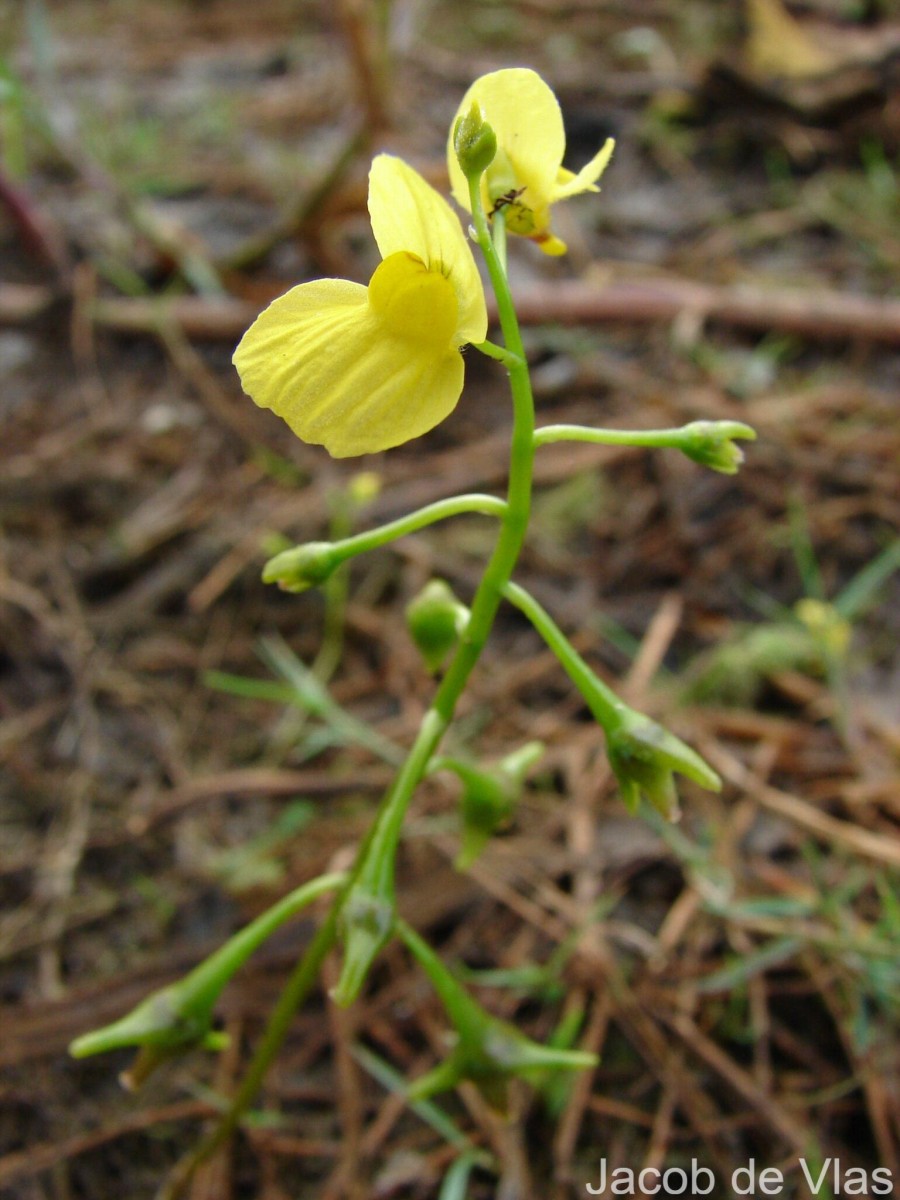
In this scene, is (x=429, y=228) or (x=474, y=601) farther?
(x=474, y=601)

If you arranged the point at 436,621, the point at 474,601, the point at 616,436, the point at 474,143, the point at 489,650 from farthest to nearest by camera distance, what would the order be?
the point at 489,650
the point at 436,621
the point at 474,601
the point at 616,436
the point at 474,143

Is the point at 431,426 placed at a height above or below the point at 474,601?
above

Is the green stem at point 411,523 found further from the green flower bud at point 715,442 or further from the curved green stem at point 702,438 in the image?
the green flower bud at point 715,442

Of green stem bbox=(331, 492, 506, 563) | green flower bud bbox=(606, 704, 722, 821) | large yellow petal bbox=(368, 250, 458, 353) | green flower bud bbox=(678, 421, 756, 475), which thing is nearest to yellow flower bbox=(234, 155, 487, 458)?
large yellow petal bbox=(368, 250, 458, 353)

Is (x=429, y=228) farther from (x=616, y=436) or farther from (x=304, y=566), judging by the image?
(x=304, y=566)

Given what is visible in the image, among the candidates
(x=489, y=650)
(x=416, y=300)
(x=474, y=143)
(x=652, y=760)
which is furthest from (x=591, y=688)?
(x=489, y=650)

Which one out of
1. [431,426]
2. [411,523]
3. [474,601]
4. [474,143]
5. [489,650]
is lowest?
[489,650]
